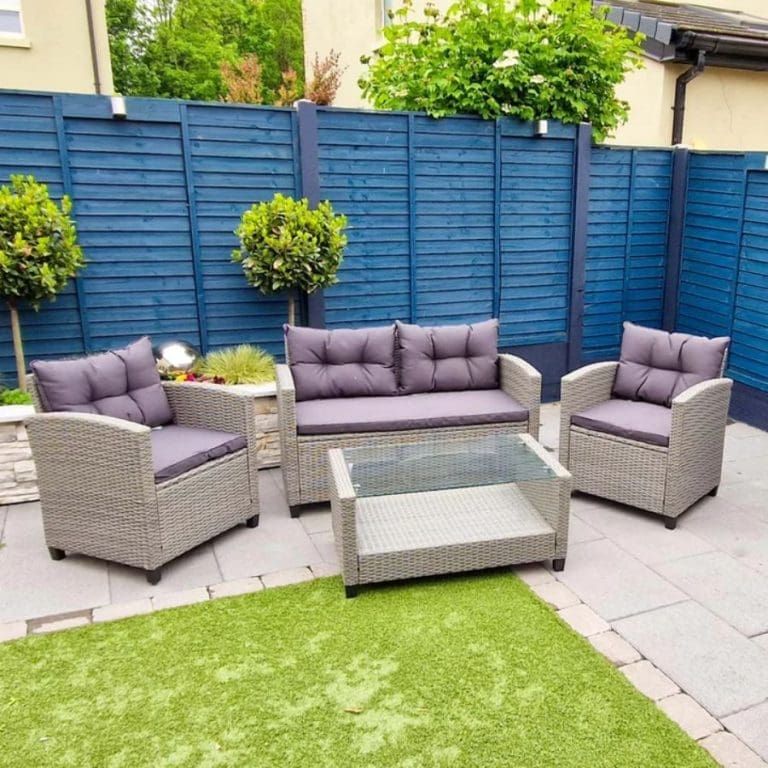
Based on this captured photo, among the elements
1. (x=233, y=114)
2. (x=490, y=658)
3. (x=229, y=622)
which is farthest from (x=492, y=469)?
(x=233, y=114)

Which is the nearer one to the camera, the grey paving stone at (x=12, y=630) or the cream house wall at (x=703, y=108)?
the grey paving stone at (x=12, y=630)

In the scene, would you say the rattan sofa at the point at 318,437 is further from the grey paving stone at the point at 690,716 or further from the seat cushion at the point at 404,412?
the grey paving stone at the point at 690,716

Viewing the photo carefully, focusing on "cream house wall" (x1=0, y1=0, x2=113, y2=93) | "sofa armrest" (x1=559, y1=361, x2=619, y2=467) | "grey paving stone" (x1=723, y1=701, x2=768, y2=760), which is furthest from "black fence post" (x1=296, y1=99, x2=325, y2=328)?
"cream house wall" (x1=0, y1=0, x2=113, y2=93)

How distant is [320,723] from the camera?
2.27m

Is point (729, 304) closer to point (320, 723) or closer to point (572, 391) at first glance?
point (572, 391)

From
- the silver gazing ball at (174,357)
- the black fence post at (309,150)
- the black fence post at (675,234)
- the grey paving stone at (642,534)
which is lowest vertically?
the grey paving stone at (642,534)

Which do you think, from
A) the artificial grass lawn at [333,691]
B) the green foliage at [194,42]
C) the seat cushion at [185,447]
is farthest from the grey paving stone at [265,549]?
the green foliage at [194,42]

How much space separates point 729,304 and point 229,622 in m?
4.81

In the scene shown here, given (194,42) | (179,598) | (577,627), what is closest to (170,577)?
Result: (179,598)

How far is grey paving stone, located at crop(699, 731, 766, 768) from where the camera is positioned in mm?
2088

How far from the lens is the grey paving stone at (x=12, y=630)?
2777mm

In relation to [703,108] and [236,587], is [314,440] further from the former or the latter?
[703,108]

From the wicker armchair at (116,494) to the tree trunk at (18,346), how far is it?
951 millimetres

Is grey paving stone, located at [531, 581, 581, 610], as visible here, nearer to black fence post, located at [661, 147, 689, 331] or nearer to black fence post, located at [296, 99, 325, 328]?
black fence post, located at [296, 99, 325, 328]
